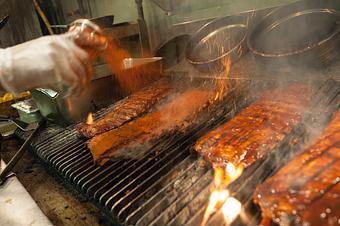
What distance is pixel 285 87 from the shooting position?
300 centimetres

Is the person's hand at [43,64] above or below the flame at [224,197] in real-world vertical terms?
above

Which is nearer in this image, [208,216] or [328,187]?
[328,187]

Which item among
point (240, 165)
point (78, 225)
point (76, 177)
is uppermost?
point (240, 165)

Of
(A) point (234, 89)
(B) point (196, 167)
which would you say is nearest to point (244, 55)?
(A) point (234, 89)

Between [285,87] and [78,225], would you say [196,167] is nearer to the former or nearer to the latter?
[78,225]

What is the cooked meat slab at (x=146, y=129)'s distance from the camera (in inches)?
109

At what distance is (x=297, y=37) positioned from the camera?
3.44 meters

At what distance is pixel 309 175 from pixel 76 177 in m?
1.91

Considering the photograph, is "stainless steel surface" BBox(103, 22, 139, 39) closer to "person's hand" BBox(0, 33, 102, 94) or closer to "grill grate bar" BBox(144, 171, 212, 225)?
"person's hand" BBox(0, 33, 102, 94)

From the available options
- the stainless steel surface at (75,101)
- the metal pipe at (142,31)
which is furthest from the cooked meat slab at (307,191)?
the metal pipe at (142,31)

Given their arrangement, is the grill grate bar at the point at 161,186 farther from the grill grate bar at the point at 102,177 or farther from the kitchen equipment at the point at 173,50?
the kitchen equipment at the point at 173,50

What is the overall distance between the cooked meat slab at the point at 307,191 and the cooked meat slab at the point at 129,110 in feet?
6.78

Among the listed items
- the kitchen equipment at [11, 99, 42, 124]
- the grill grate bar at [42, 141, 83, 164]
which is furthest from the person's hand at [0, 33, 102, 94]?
the kitchen equipment at [11, 99, 42, 124]

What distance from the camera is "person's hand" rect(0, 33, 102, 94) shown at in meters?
1.78
